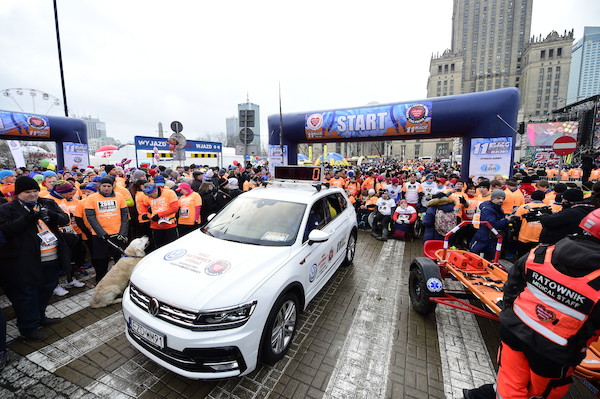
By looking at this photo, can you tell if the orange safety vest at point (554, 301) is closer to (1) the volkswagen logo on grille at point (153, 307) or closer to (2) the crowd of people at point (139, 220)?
(2) the crowd of people at point (139, 220)

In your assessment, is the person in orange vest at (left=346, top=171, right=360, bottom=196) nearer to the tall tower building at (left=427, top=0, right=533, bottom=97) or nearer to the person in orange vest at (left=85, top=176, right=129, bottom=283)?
the person in orange vest at (left=85, top=176, right=129, bottom=283)

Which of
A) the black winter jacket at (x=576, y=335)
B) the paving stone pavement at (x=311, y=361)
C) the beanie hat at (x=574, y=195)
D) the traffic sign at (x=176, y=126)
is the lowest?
the paving stone pavement at (x=311, y=361)

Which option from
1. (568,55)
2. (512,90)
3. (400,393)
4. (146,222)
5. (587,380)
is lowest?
(400,393)

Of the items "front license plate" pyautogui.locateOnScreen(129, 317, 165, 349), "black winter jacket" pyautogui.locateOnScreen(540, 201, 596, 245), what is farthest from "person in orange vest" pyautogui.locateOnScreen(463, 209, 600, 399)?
"front license plate" pyautogui.locateOnScreen(129, 317, 165, 349)

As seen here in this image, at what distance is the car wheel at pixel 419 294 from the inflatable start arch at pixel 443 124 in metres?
8.83

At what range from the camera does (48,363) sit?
9.57ft

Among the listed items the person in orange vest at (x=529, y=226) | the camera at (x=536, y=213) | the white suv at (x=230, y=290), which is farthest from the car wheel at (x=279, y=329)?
the person in orange vest at (x=529, y=226)

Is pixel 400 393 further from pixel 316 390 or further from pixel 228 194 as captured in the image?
pixel 228 194

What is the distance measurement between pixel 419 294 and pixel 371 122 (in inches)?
393

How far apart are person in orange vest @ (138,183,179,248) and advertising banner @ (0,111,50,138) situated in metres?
14.7

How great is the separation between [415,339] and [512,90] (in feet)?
35.9

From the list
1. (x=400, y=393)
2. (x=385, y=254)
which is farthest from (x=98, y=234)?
(x=385, y=254)

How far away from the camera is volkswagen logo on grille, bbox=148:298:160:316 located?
253cm

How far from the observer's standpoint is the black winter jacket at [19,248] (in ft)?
9.66
